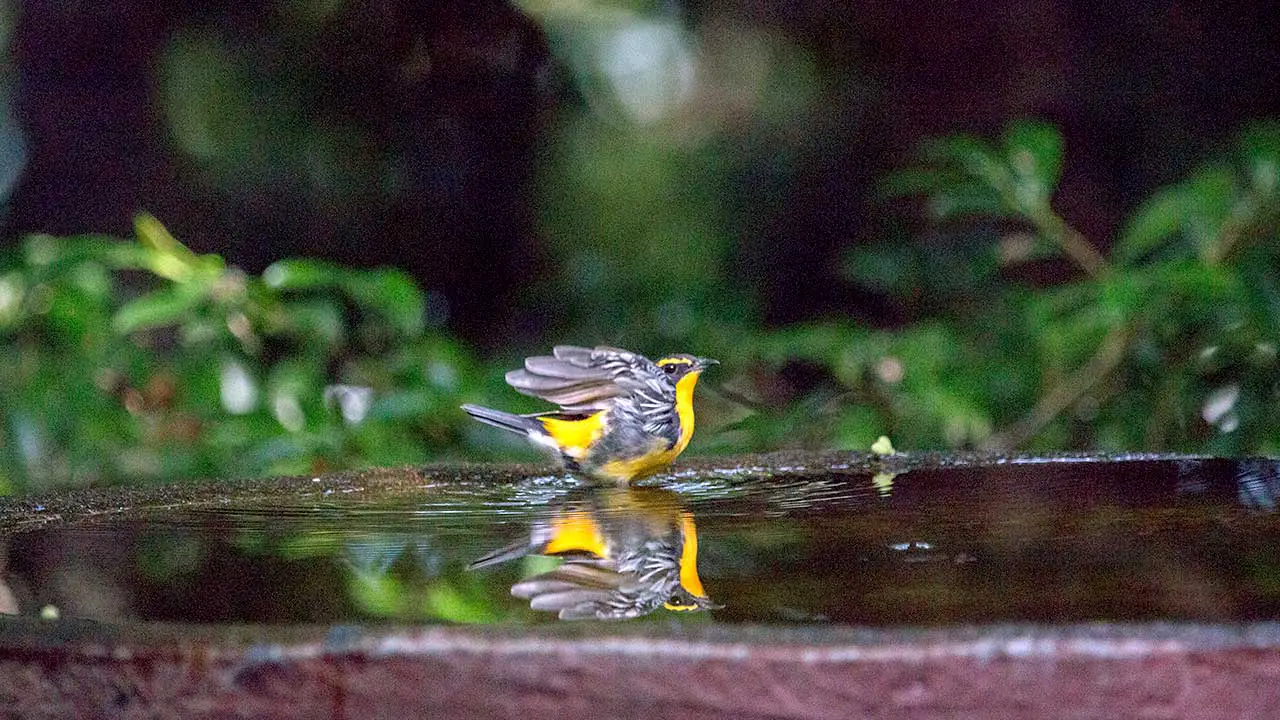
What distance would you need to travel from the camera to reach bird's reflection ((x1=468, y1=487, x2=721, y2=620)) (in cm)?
132

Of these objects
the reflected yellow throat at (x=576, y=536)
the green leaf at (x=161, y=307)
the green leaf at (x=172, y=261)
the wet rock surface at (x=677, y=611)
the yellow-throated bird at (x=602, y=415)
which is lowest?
the wet rock surface at (x=677, y=611)

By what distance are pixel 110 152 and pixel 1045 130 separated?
12.6 ft

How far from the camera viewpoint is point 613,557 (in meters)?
1.64

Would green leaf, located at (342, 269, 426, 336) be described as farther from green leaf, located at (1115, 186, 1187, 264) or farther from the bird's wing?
green leaf, located at (1115, 186, 1187, 264)

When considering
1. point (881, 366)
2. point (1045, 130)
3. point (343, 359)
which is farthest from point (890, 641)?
point (343, 359)

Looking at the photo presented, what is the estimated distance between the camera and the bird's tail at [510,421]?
2.60 m

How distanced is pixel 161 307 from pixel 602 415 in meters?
1.39

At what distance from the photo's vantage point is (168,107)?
229 inches

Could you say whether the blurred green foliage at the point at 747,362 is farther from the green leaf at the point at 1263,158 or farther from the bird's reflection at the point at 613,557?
the bird's reflection at the point at 613,557

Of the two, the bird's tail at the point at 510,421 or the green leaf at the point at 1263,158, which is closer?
the bird's tail at the point at 510,421

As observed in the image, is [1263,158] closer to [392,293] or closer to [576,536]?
[392,293]

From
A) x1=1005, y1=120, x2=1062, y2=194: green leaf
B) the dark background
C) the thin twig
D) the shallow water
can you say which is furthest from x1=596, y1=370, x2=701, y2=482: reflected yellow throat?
the dark background

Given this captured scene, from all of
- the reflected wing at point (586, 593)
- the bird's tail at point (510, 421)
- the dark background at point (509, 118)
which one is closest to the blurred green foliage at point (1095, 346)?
the bird's tail at point (510, 421)

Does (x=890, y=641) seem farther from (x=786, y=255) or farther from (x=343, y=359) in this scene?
(x=786, y=255)
